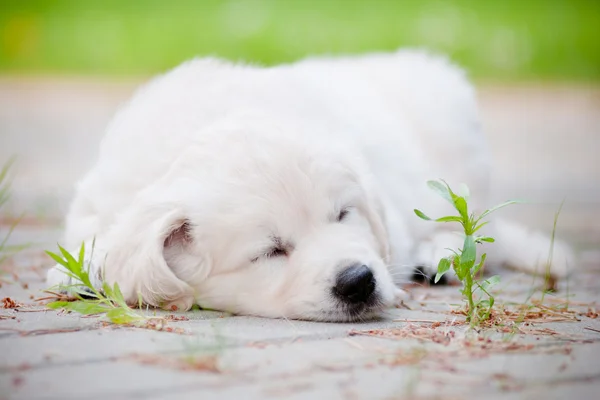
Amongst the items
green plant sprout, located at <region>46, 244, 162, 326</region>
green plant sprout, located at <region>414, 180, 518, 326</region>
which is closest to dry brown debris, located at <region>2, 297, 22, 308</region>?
green plant sprout, located at <region>46, 244, 162, 326</region>

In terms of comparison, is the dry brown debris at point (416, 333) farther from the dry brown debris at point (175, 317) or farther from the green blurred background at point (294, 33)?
the green blurred background at point (294, 33)

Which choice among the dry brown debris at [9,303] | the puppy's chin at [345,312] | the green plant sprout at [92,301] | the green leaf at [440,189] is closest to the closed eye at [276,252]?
the puppy's chin at [345,312]

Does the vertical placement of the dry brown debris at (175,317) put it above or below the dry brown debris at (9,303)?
below

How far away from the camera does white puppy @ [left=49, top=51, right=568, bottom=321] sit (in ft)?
10.2

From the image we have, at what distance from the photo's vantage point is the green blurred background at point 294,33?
1467cm

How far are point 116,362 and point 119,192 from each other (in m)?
1.39

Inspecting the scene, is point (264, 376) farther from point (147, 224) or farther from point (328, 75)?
point (328, 75)

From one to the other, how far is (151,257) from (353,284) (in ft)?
2.51

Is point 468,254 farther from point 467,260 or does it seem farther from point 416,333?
point 416,333

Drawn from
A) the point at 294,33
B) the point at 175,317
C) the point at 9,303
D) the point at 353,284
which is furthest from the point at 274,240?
the point at 294,33

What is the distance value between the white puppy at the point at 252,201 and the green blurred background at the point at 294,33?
10136mm

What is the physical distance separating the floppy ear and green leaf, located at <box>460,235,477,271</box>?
105 cm

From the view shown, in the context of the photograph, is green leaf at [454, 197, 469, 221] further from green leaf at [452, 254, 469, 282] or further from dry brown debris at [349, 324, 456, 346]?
dry brown debris at [349, 324, 456, 346]

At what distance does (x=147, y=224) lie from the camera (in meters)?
3.19
